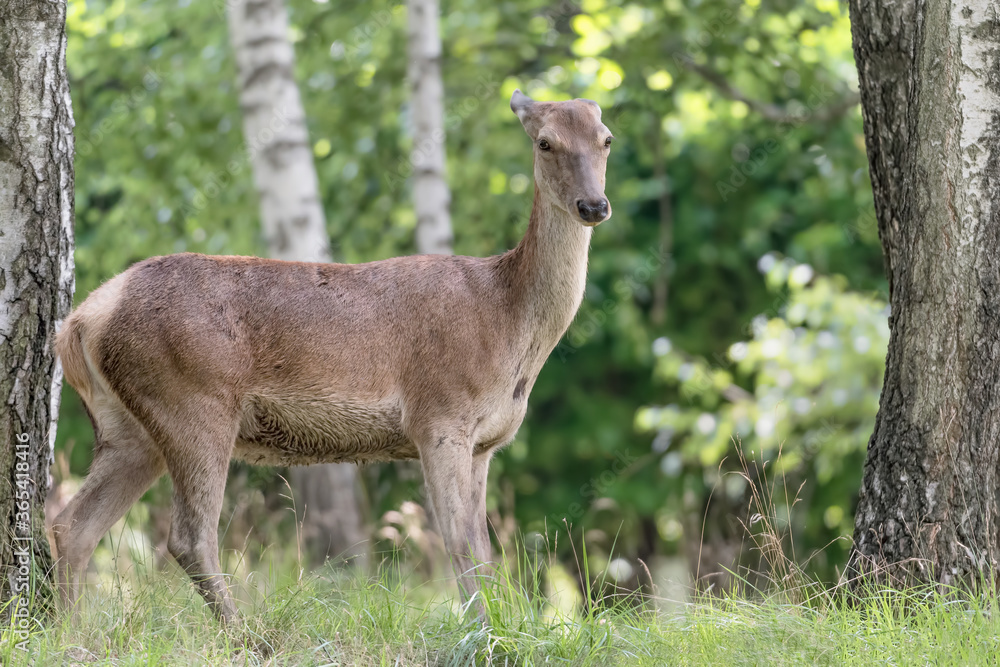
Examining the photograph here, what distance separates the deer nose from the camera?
479 cm

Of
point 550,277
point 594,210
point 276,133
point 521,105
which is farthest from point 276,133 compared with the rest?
point 594,210

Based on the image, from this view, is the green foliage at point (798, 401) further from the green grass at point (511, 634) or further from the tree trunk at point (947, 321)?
the green grass at point (511, 634)

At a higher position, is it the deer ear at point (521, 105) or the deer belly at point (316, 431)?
the deer ear at point (521, 105)

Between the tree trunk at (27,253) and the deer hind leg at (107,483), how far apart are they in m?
0.43

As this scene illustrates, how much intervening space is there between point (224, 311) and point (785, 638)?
8.24 feet

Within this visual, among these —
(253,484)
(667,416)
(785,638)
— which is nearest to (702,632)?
(785,638)

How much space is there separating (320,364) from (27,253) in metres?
1.23

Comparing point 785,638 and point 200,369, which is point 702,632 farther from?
point 200,369

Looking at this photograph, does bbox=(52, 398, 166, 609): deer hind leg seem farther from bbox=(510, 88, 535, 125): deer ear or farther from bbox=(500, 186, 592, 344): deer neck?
bbox=(510, 88, 535, 125): deer ear

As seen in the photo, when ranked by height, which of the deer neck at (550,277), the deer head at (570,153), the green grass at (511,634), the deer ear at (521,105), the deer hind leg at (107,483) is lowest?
the green grass at (511,634)

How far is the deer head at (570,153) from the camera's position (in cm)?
495

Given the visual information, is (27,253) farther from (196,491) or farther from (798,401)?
(798,401)

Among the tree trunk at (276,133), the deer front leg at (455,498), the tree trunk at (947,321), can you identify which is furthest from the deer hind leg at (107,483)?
the tree trunk at (276,133)

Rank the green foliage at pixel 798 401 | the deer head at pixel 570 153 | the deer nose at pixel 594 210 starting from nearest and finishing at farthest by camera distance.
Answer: the deer nose at pixel 594 210
the deer head at pixel 570 153
the green foliage at pixel 798 401
